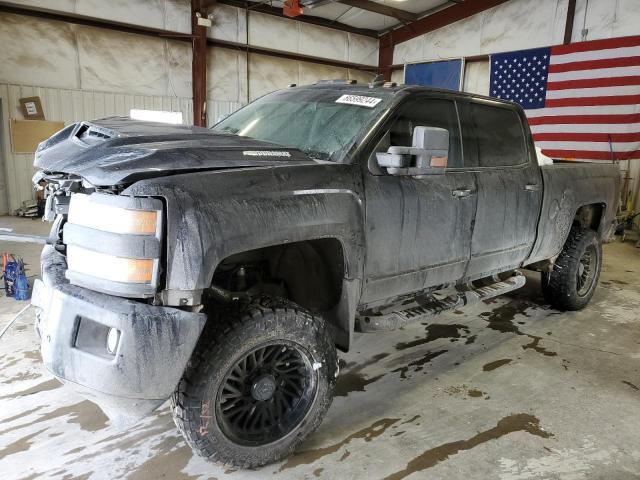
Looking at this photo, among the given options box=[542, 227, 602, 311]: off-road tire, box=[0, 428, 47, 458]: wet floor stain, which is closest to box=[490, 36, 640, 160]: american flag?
box=[542, 227, 602, 311]: off-road tire

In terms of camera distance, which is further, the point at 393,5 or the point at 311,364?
the point at 393,5

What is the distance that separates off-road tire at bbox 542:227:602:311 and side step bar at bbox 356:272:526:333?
0.95 metres

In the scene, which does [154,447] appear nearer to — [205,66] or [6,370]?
[6,370]

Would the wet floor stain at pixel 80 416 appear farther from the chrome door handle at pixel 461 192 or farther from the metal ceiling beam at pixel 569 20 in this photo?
the metal ceiling beam at pixel 569 20

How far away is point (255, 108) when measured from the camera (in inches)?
132

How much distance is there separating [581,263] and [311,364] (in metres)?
3.52

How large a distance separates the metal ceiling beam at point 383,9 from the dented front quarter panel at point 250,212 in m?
9.98

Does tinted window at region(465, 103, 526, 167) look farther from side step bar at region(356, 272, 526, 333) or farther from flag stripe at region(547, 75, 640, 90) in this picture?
flag stripe at region(547, 75, 640, 90)

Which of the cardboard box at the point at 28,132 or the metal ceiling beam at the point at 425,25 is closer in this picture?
the cardboard box at the point at 28,132

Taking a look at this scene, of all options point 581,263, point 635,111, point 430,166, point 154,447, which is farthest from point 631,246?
point 154,447

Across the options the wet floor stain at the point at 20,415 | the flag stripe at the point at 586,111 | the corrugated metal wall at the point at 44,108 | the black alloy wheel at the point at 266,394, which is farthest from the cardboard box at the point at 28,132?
the flag stripe at the point at 586,111

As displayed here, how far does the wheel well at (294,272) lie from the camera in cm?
233

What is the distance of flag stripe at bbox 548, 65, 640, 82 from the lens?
29.9 feet

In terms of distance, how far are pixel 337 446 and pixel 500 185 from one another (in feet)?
6.70
